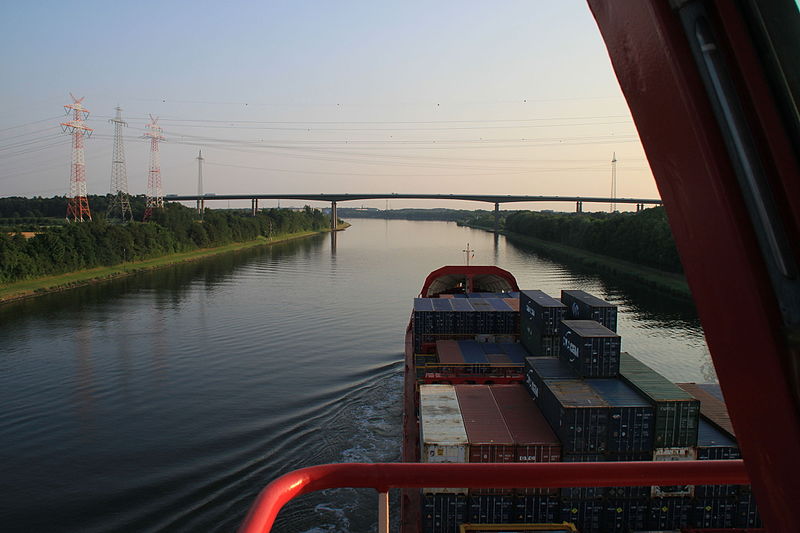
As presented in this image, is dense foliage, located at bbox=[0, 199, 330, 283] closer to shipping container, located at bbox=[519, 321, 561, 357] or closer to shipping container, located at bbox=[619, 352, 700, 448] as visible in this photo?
shipping container, located at bbox=[519, 321, 561, 357]

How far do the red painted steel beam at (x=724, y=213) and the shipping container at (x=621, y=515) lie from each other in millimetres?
6735

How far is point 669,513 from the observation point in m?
6.77

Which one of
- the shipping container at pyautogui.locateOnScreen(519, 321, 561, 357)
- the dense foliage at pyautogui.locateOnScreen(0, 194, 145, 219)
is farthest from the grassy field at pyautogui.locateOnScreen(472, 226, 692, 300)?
the dense foliage at pyautogui.locateOnScreen(0, 194, 145, 219)

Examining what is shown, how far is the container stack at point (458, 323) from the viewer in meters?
12.9

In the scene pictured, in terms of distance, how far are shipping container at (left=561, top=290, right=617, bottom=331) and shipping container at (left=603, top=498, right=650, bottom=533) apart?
470cm

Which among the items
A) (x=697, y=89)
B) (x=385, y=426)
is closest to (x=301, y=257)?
(x=385, y=426)

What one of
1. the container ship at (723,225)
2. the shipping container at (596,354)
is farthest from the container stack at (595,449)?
the container ship at (723,225)

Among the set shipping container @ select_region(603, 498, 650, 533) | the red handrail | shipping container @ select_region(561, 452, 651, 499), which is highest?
the red handrail

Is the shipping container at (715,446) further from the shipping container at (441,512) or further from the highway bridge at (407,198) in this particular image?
the highway bridge at (407,198)

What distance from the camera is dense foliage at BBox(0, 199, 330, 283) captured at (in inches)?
1021

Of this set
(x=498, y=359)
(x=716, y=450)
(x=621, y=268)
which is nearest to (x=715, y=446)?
(x=716, y=450)

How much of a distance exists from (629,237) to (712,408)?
1179 inches

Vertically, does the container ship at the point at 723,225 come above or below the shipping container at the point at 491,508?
above

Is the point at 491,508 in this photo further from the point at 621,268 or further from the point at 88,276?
the point at 621,268
